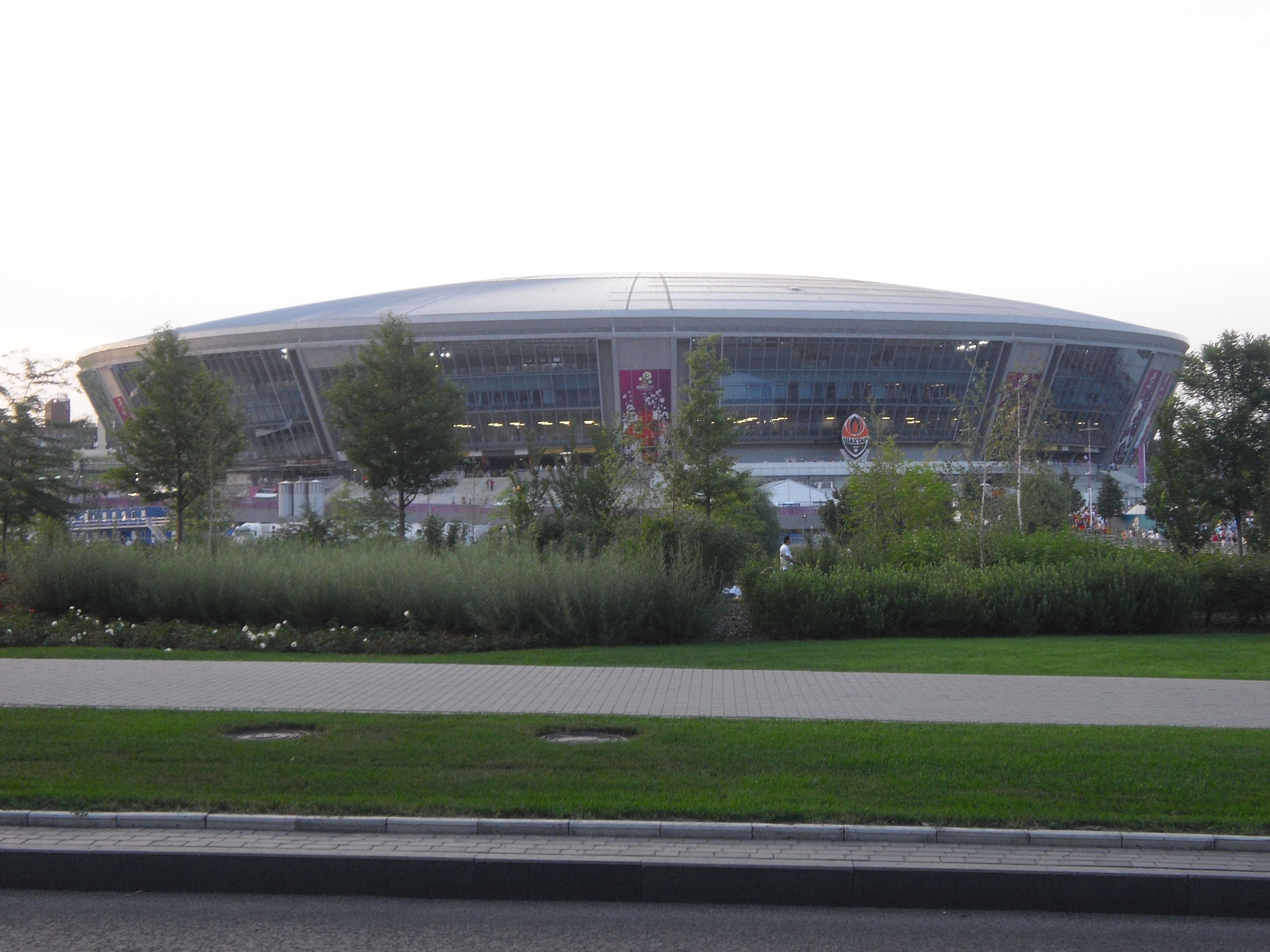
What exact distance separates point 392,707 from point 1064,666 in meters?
7.60

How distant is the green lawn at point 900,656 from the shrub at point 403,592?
0.76 meters

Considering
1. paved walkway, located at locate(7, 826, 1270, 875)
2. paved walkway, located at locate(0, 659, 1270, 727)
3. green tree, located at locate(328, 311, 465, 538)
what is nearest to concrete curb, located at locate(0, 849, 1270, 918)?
paved walkway, located at locate(7, 826, 1270, 875)

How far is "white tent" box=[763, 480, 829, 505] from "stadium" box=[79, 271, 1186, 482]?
1787cm

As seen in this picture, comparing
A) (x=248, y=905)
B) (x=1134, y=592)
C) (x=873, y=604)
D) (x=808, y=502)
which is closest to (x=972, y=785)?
(x=248, y=905)

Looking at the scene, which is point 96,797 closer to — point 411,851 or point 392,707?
point 411,851

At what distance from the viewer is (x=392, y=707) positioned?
356 inches

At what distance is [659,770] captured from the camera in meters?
6.78

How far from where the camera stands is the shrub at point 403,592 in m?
14.8

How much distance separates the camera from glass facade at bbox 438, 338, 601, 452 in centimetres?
6475

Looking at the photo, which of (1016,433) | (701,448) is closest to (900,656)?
(701,448)

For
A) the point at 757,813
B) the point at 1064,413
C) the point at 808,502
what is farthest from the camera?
the point at 1064,413

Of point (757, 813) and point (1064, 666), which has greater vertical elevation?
point (757, 813)

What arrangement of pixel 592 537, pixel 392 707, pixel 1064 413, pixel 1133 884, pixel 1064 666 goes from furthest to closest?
pixel 1064 413, pixel 592 537, pixel 1064 666, pixel 392 707, pixel 1133 884

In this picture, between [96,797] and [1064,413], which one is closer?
[96,797]
